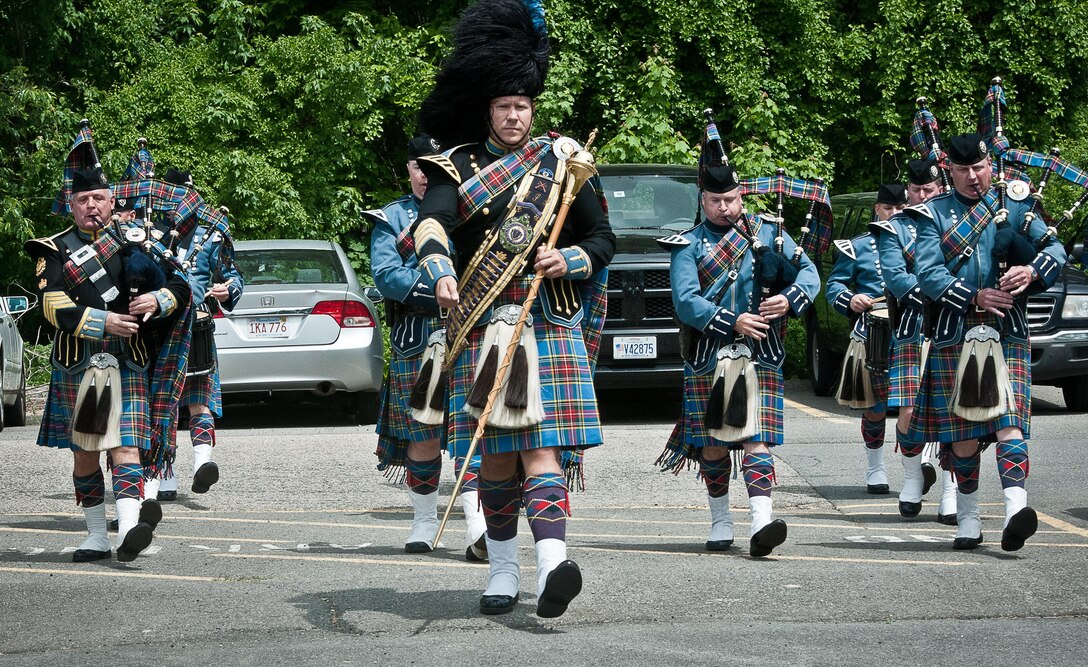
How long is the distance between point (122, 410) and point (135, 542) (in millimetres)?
638

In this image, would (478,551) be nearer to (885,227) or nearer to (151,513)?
(151,513)

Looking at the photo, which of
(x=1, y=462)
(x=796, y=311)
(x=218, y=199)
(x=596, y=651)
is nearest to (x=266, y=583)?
(x=596, y=651)

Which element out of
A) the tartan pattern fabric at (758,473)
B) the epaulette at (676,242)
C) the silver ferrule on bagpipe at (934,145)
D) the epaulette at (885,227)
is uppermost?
the silver ferrule on bagpipe at (934,145)

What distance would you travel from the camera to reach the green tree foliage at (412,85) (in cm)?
1784

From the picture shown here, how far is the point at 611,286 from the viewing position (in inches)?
499

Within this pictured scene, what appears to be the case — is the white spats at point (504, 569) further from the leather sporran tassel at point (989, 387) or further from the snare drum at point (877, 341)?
the snare drum at point (877, 341)

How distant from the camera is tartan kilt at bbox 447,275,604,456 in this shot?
19.0 feet

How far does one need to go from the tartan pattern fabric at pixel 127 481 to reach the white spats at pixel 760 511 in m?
2.74

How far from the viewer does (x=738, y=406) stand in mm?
7355

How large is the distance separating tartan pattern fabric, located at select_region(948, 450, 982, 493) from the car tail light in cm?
646

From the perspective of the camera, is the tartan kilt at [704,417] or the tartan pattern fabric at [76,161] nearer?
the tartan kilt at [704,417]

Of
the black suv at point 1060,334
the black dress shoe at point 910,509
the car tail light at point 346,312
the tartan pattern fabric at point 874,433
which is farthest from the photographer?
the black suv at point 1060,334

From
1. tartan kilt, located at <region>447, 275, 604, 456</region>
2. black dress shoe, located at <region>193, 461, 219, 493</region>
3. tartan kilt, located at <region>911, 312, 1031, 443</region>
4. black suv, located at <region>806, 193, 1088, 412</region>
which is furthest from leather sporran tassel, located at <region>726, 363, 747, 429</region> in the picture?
black suv, located at <region>806, 193, 1088, 412</region>

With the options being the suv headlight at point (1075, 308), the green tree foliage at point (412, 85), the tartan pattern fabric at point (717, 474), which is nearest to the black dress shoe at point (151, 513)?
the tartan pattern fabric at point (717, 474)
